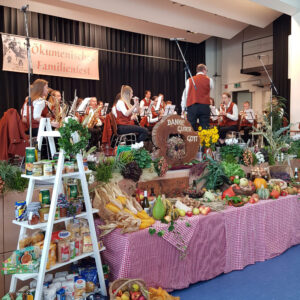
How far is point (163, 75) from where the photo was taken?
11.9 metres

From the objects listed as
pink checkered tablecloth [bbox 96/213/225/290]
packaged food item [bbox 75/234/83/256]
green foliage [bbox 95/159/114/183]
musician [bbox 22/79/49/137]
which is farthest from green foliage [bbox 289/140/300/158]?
packaged food item [bbox 75/234/83/256]

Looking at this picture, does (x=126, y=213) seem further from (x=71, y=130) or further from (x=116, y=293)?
(x=71, y=130)

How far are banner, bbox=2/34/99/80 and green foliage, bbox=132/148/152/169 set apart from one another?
18.3 ft

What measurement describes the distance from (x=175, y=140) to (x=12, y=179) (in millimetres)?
1971

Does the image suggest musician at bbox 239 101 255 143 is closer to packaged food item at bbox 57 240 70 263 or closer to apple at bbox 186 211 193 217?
apple at bbox 186 211 193 217

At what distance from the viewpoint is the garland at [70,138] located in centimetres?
235

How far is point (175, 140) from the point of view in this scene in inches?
166

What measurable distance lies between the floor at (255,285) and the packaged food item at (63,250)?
1009 millimetres

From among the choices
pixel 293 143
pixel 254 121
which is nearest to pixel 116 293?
pixel 293 143

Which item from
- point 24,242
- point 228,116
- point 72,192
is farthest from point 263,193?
point 228,116

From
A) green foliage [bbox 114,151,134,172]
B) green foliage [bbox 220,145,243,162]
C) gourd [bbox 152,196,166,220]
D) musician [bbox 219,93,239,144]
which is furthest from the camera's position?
musician [bbox 219,93,239,144]

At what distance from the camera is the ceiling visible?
789cm

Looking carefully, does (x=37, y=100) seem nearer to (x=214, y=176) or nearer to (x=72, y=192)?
(x=72, y=192)

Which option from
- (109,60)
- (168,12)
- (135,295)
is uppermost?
(168,12)
